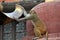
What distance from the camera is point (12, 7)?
9.52 m

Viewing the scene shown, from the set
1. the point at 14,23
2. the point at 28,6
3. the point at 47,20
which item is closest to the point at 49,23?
the point at 47,20

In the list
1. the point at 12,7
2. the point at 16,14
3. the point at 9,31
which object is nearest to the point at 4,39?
the point at 9,31

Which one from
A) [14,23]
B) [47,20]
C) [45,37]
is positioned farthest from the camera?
[14,23]

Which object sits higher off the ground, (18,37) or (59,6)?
(59,6)

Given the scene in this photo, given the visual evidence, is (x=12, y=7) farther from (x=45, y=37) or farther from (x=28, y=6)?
(x=45, y=37)

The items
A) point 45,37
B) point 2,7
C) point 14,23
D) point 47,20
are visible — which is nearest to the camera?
point 45,37

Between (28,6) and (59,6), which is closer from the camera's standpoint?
(59,6)

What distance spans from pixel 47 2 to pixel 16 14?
0.77m

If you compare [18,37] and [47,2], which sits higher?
[47,2]

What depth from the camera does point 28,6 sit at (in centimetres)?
948

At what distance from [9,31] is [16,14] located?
11.9ft

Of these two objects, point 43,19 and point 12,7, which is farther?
point 12,7

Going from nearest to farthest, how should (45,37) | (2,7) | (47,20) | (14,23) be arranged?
1. (45,37)
2. (47,20)
3. (2,7)
4. (14,23)

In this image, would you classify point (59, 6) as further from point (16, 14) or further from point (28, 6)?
point (28, 6)
